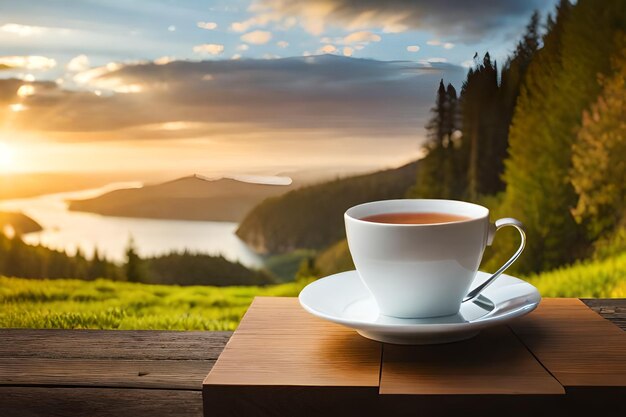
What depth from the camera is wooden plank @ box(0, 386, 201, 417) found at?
0.97 m

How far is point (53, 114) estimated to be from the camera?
238cm

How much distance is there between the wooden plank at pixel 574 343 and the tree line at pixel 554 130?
4.46ft

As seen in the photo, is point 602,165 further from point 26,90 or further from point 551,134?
point 26,90

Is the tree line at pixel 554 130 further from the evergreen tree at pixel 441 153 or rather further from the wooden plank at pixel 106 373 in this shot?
the wooden plank at pixel 106 373

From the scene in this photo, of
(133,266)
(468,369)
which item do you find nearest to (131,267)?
(133,266)

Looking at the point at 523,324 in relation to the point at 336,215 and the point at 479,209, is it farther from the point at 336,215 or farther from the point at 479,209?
the point at 336,215

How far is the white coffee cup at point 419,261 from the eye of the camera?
28.5 inches

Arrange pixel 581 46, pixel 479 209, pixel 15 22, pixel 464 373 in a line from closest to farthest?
pixel 464 373 → pixel 479 209 → pixel 581 46 → pixel 15 22

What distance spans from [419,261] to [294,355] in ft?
0.47

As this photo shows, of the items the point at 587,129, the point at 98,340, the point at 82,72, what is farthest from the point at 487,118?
the point at 98,340

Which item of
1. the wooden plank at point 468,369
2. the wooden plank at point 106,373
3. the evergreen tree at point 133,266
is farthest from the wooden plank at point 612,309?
the evergreen tree at point 133,266

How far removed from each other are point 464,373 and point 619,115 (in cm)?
171

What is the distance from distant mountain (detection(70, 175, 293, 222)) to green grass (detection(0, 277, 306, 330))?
0.21 m

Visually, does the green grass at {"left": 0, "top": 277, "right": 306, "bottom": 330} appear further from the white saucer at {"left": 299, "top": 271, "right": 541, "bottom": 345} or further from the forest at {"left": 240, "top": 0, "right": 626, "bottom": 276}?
the white saucer at {"left": 299, "top": 271, "right": 541, "bottom": 345}
